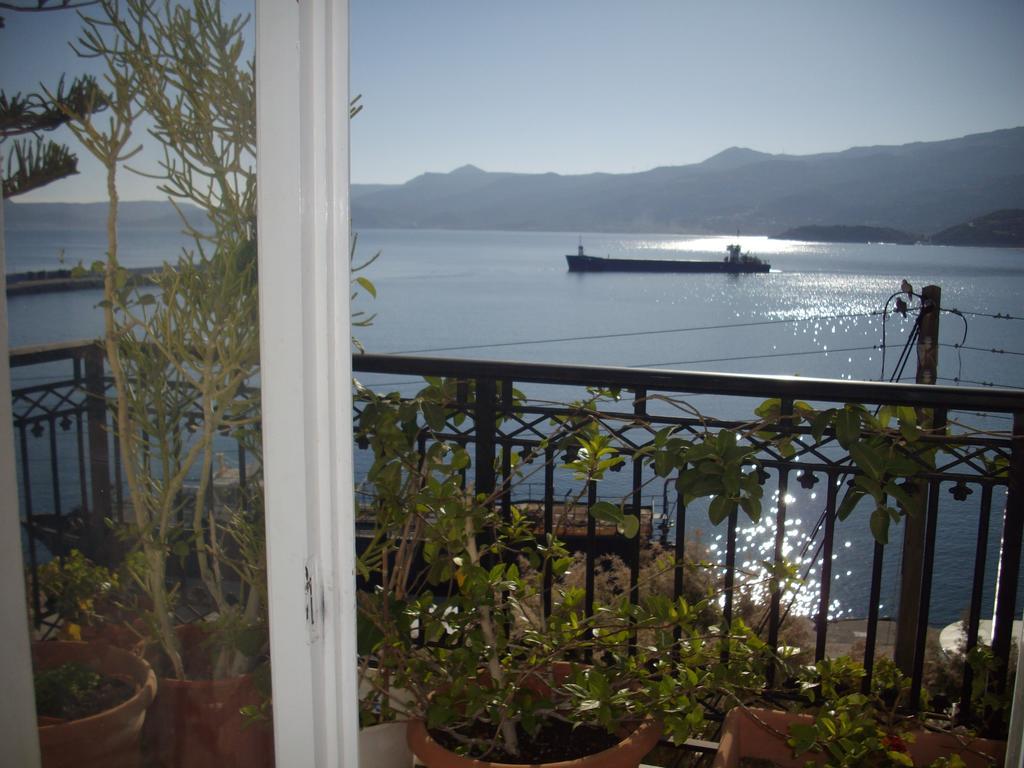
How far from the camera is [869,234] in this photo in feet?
21.2

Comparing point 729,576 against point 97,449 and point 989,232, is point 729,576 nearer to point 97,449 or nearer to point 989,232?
point 97,449

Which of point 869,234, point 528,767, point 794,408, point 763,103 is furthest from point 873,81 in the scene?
point 528,767

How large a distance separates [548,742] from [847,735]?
656 millimetres

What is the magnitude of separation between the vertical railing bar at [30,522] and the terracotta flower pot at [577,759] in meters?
0.93

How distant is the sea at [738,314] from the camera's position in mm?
5230

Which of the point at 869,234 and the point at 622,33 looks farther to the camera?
the point at 622,33

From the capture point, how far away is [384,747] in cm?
172

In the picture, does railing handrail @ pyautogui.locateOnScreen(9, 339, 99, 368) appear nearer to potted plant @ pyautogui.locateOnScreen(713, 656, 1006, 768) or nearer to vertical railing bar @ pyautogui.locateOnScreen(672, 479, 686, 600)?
vertical railing bar @ pyautogui.locateOnScreen(672, 479, 686, 600)

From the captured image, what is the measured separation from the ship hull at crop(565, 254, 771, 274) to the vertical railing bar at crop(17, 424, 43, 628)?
9276 millimetres

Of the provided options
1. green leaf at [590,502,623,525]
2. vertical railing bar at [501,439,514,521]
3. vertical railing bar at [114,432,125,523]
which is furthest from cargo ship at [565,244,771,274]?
vertical railing bar at [114,432,125,523]

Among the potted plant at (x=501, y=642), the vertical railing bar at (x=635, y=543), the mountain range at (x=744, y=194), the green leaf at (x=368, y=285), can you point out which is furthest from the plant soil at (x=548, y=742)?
the mountain range at (x=744, y=194)

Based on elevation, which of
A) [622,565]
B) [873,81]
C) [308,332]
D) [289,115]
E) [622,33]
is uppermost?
[622,33]

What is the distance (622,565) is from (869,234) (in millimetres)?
3561

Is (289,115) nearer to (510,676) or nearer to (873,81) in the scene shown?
(510,676)
